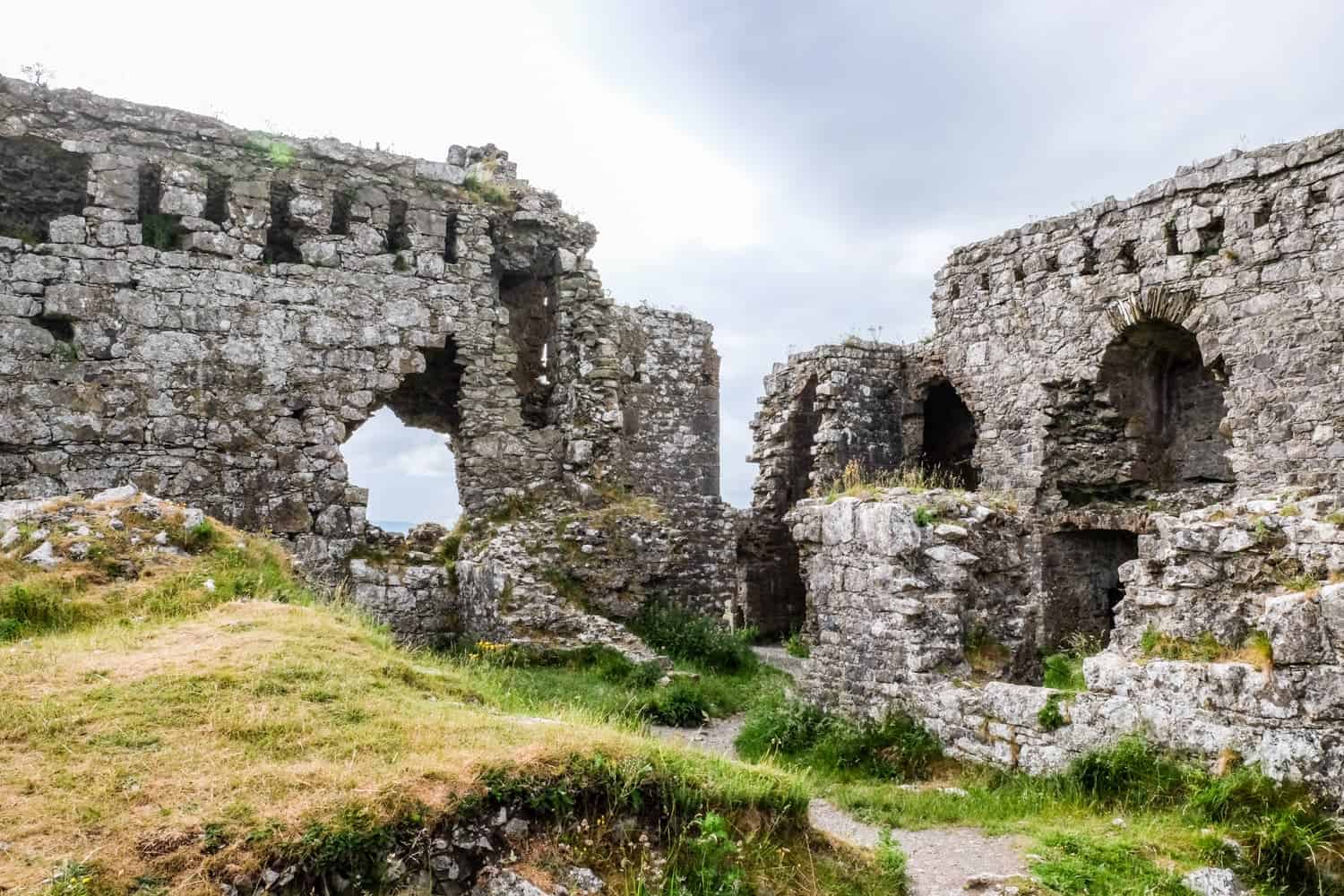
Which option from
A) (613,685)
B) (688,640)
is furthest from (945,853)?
(688,640)

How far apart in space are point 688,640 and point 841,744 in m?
4.27

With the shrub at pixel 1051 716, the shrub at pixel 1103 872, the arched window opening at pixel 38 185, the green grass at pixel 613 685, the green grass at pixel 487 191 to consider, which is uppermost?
the green grass at pixel 487 191

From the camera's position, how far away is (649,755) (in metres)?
5.40

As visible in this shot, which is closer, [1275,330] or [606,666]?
[606,666]

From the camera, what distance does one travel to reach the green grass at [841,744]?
8.33 metres

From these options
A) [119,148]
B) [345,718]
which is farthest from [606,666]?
[119,148]

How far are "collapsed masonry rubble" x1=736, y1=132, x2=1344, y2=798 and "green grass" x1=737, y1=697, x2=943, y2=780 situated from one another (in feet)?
0.67

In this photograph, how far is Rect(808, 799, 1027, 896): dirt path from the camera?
5.70 meters

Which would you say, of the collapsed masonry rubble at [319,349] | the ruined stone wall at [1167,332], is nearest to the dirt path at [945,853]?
the collapsed masonry rubble at [319,349]

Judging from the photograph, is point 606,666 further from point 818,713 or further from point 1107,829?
point 1107,829

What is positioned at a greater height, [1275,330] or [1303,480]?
[1275,330]

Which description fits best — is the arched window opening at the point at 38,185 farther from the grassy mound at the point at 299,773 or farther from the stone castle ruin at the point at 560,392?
the grassy mound at the point at 299,773

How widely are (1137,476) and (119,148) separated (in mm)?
14233

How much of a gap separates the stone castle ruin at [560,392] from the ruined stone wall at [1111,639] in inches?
1.5
